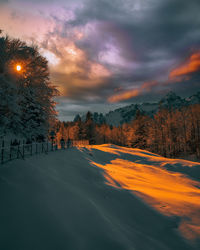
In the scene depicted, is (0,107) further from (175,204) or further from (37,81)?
(175,204)

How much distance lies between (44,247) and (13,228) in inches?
43.7

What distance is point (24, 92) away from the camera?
1678 cm

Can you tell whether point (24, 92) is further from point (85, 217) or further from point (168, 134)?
point (168, 134)

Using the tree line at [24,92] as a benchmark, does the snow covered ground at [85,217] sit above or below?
below

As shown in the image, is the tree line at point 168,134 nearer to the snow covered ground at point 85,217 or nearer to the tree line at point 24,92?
the tree line at point 24,92

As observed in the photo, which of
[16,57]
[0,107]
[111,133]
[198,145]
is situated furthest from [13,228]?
[111,133]

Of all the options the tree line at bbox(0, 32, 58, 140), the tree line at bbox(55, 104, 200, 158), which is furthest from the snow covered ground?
the tree line at bbox(55, 104, 200, 158)

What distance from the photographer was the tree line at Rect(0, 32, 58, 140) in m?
12.6

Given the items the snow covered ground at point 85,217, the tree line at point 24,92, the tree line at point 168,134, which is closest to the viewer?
the snow covered ground at point 85,217

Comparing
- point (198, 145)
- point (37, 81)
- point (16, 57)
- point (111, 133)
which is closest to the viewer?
point (16, 57)

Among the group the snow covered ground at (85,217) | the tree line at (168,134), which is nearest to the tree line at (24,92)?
the snow covered ground at (85,217)

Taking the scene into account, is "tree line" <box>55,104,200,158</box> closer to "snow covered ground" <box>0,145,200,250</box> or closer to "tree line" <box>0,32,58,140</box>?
"tree line" <box>0,32,58,140</box>

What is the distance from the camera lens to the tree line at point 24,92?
41.3 ft

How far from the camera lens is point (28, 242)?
158 inches
